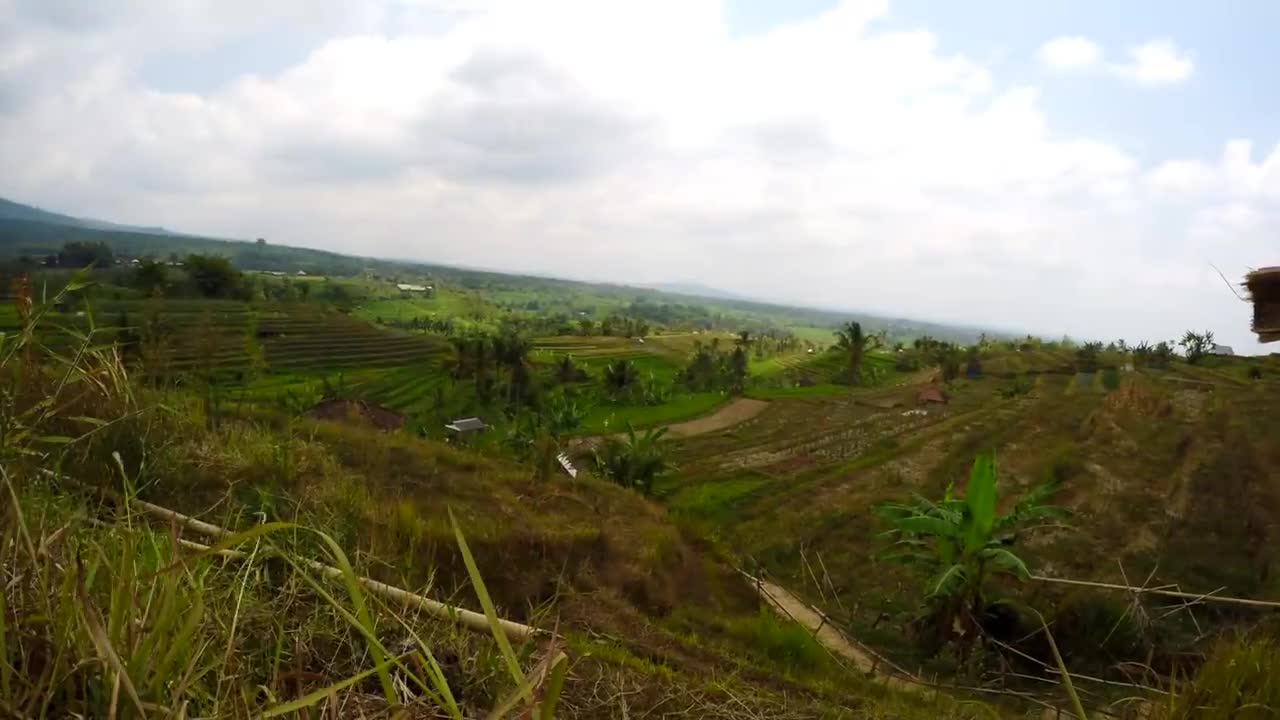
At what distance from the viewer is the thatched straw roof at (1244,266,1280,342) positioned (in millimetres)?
2664

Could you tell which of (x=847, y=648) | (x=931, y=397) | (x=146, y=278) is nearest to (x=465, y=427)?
(x=146, y=278)

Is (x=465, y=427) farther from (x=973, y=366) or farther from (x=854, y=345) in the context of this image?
(x=973, y=366)

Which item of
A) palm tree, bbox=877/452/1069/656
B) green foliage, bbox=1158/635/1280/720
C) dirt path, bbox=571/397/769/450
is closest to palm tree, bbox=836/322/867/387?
dirt path, bbox=571/397/769/450

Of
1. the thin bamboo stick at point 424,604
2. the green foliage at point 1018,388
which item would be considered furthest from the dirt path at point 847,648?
the green foliage at point 1018,388

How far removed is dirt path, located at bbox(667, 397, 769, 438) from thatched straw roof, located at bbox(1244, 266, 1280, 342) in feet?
101

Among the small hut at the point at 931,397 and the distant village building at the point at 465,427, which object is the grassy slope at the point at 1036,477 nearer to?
the small hut at the point at 931,397

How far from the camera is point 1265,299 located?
2703 mm

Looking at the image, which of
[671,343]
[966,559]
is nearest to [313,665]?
[966,559]

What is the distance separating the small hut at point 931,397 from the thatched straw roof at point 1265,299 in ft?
119

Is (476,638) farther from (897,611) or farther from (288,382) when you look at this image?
(288,382)

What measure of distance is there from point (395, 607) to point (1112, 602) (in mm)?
6935

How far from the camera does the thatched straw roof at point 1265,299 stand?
2664 millimetres

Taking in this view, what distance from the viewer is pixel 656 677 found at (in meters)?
2.11

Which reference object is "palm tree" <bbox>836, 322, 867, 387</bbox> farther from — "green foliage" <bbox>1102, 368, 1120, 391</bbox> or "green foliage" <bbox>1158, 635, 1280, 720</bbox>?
"green foliage" <bbox>1158, 635, 1280, 720</bbox>
